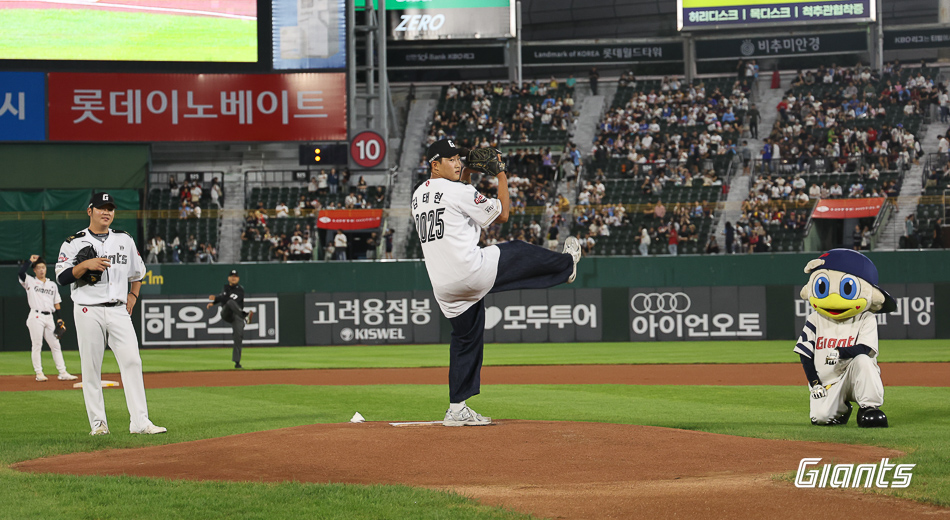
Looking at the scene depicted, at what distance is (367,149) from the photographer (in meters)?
28.9

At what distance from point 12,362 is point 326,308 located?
26.3ft

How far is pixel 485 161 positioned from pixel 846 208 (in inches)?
870

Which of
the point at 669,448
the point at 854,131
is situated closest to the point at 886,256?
the point at 854,131

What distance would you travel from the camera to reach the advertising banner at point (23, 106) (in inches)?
1079

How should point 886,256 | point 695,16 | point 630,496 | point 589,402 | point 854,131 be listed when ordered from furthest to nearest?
point 695,16 < point 854,131 < point 886,256 < point 589,402 < point 630,496

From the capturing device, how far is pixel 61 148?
29.2 meters

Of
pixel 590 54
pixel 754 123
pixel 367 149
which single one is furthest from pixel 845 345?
pixel 590 54

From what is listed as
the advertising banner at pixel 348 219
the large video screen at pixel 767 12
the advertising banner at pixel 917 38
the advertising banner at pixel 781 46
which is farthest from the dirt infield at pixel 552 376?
the advertising banner at pixel 917 38

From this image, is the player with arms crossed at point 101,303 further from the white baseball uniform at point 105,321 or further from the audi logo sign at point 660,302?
the audi logo sign at point 660,302

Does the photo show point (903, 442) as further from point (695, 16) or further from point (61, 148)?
point (695, 16)

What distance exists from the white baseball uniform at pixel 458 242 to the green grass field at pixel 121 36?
22.2 m

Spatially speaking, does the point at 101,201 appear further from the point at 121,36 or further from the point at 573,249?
the point at 121,36

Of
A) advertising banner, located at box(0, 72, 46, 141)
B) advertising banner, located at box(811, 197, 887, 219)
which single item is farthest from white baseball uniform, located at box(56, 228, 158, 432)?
advertising banner, located at box(811, 197, 887, 219)

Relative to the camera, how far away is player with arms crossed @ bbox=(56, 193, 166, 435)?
26.9 ft
